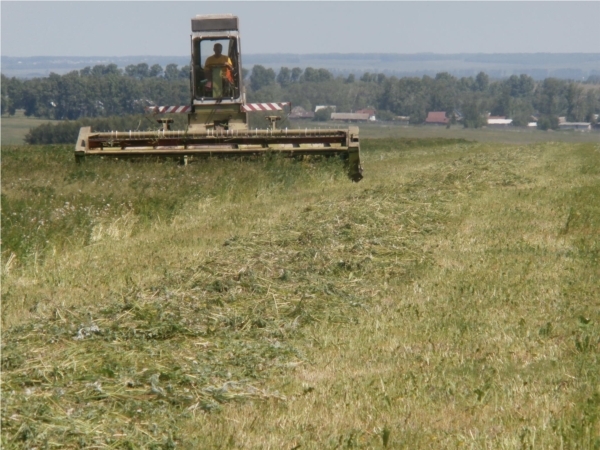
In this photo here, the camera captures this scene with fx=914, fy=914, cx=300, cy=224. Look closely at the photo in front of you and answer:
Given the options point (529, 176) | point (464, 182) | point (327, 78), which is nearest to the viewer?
point (464, 182)

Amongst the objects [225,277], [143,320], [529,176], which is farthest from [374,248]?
[529,176]

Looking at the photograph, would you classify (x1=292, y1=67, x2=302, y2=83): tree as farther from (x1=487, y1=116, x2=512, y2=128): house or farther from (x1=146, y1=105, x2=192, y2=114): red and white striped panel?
(x1=146, y1=105, x2=192, y2=114): red and white striped panel

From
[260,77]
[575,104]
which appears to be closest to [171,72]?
[260,77]

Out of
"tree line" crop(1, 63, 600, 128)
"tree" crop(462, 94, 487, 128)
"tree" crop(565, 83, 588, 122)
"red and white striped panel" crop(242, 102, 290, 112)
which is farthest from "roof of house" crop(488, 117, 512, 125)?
"red and white striped panel" crop(242, 102, 290, 112)

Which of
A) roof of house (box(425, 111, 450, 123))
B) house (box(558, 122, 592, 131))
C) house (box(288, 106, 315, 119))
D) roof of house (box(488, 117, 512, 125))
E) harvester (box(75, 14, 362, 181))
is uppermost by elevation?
harvester (box(75, 14, 362, 181))

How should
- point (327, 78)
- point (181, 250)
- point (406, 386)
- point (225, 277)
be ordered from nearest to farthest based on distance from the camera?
1. point (406, 386)
2. point (225, 277)
3. point (181, 250)
4. point (327, 78)

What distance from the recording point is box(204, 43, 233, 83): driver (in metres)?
17.3

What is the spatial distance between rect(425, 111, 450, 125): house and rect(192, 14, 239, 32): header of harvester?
335 ft

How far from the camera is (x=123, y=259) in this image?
349 inches

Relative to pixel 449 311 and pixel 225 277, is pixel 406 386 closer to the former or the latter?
pixel 449 311

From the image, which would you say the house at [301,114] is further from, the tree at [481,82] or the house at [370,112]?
the tree at [481,82]

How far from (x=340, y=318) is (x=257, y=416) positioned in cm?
193

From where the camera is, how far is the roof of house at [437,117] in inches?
4680

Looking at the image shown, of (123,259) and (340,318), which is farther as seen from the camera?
(123,259)
